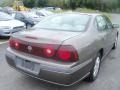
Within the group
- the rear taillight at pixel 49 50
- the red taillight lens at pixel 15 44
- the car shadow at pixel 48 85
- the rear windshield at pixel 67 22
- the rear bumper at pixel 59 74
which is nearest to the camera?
the rear bumper at pixel 59 74

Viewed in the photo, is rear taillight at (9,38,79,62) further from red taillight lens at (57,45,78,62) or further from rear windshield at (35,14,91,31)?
rear windshield at (35,14,91,31)

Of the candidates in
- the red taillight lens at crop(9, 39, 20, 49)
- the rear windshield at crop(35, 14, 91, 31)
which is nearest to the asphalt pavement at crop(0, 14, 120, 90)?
the red taillight lens at crop(9, 39, 20, 49)

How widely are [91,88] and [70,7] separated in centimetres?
5096

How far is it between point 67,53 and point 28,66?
78cm

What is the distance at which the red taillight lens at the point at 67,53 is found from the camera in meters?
3.41

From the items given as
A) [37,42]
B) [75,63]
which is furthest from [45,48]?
[75,63]

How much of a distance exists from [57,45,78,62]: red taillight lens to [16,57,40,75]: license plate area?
44cm

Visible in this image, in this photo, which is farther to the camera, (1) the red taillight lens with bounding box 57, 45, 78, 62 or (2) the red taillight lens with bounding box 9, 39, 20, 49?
(2) the red taillight lens with bounding box 9, 39, 20, 49

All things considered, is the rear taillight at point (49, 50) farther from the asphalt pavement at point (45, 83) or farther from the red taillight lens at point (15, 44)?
the asphalt pavement at point (45, 83)

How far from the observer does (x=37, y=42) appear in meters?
3.58

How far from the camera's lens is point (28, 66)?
3.67 meters

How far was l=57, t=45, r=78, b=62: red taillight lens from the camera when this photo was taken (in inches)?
134

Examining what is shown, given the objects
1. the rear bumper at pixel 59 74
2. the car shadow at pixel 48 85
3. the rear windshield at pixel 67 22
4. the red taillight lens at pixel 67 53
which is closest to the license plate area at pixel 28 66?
the rear bumper at pixel 59 74

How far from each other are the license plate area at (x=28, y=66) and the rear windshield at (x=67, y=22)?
108 centimetres
